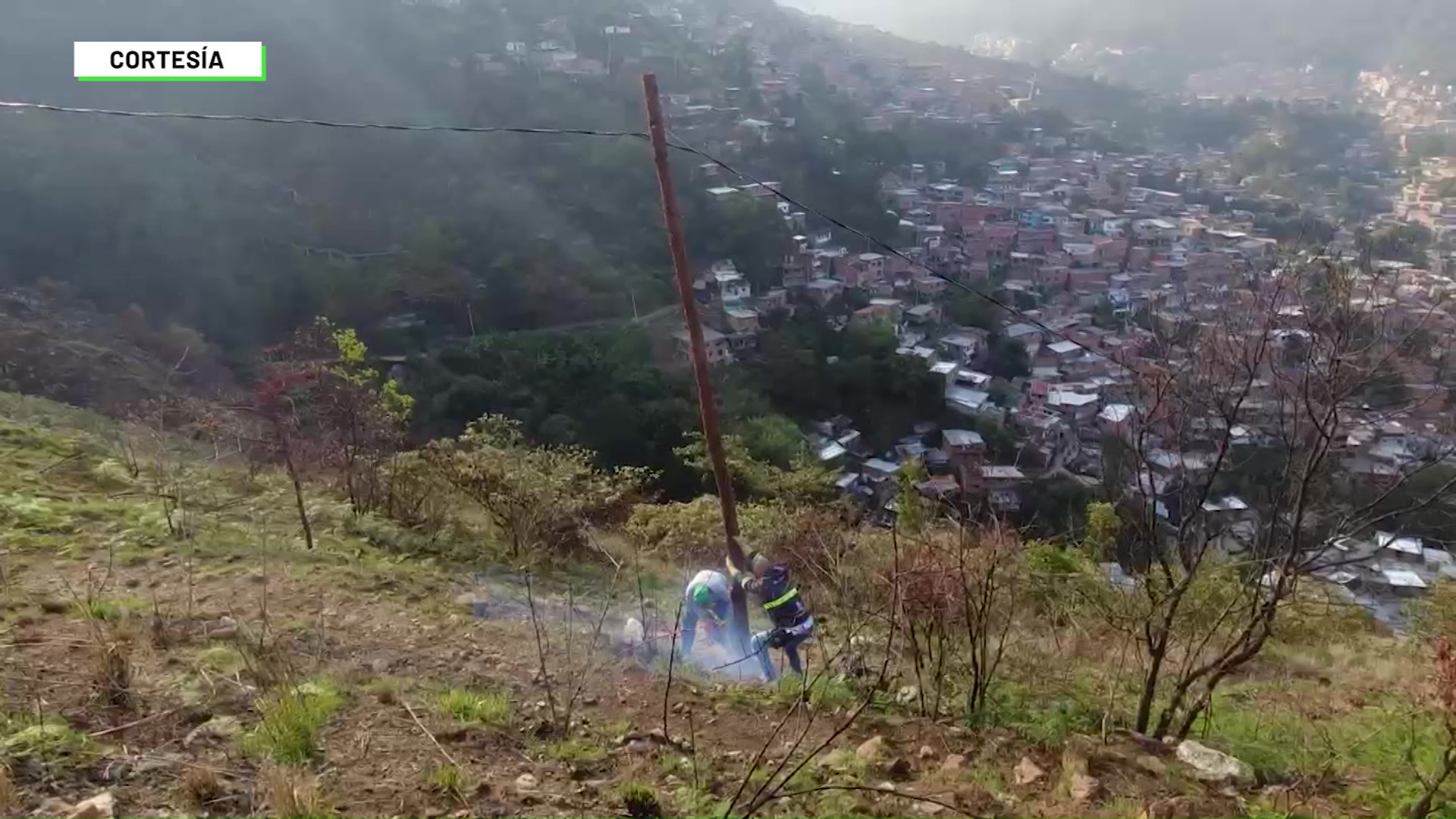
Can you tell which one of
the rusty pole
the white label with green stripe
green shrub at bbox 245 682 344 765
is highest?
the white label with green stripe

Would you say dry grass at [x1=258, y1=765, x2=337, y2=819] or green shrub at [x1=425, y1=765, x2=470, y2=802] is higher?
dry grass at [x1=258, y1=765, x2=337, y2=819]

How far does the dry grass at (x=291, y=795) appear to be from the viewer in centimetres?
230

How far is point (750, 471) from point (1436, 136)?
65676 mm

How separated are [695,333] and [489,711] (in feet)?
6.91

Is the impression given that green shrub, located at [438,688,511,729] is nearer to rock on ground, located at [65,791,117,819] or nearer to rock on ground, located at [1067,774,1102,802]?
rock on ground, located at [65,791,117,819]

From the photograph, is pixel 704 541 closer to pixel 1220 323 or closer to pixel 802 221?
pixel 1220 323

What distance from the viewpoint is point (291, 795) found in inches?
91.4

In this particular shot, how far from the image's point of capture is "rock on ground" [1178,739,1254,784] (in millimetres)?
3355

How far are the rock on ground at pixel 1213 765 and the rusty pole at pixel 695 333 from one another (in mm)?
2205

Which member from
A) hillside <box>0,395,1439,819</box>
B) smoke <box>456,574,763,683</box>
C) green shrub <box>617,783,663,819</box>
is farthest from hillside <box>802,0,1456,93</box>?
green shrub <box>617,783,663,819</box>

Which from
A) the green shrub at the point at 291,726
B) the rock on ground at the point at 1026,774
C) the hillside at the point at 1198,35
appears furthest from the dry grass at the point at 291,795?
the hillside at the point at 1198,35

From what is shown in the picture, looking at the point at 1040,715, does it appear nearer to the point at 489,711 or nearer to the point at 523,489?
the point at 489,711

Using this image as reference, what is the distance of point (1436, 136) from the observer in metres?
54.3

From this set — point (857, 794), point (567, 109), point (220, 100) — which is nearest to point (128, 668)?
A: point (857, 794)
